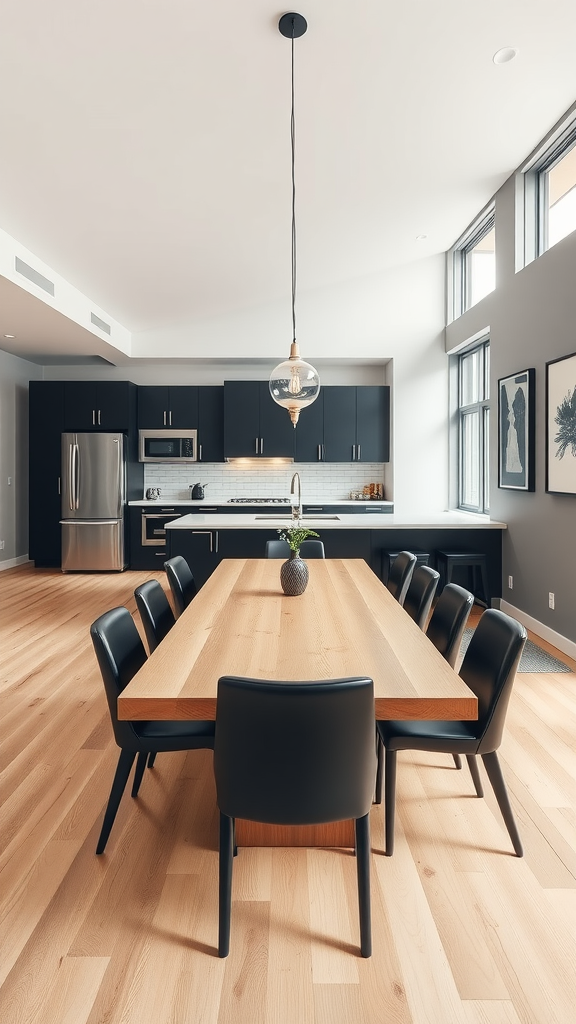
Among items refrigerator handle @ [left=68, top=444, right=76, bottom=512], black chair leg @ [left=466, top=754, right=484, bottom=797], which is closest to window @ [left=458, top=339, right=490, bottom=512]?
black chair leg @ [left=466, top=754, right=484, bottom=797]

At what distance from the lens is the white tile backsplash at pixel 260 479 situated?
7.79m

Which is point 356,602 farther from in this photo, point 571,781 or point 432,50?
point 432,50

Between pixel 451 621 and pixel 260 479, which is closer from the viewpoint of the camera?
pixel 451 621

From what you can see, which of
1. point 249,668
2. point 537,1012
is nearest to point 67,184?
point 249,668

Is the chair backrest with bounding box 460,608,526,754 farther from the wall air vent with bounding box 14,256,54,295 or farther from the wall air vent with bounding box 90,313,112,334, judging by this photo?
the wall air vent with bounding box 90,313,112,334

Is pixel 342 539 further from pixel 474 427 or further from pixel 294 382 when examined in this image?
pixel 474 427

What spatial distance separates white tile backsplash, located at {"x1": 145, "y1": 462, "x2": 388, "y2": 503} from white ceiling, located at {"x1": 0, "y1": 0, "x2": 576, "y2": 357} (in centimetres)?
256

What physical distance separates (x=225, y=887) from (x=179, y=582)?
169 cm

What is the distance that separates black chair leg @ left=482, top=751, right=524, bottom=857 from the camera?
193cm

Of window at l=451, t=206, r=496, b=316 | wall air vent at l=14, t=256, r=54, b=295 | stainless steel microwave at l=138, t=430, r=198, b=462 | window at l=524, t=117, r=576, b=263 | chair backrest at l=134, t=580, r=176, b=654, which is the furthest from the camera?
stainless steel microwave at l=138, t=430, r=198, b=462

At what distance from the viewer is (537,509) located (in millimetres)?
4469

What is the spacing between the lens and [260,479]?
25.8ft

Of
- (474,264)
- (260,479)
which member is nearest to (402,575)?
(474,264)

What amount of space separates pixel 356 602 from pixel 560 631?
2224 millimetres
